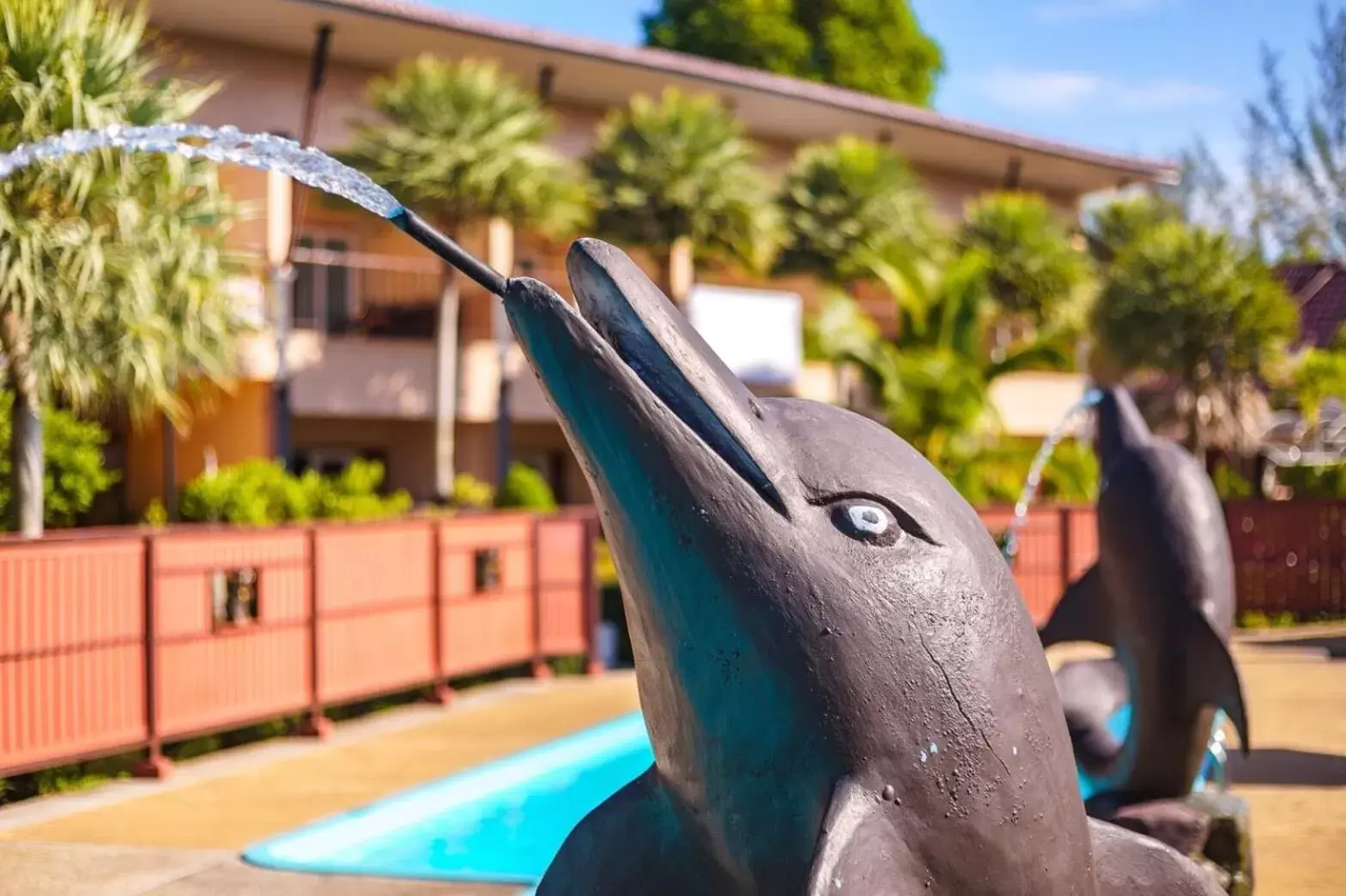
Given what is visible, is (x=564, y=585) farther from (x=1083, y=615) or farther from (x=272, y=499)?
(x=1083, y=615)

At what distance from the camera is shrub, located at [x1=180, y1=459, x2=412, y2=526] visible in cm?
1662

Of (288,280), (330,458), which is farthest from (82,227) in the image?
(330,458)

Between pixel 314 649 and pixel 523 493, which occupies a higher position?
pixel 523 493

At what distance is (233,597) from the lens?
11375mm

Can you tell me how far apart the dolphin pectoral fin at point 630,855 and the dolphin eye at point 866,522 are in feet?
2.52

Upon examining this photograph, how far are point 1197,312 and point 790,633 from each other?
75.2 ft

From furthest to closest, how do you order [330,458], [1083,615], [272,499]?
[330,458], [272,499], [1083,615]

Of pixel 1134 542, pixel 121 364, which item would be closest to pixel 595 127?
pixel 121 364

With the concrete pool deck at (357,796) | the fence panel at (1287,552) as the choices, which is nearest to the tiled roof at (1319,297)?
the fence panel at (1287,552)

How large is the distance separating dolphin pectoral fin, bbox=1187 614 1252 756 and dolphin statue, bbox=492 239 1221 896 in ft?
11.5

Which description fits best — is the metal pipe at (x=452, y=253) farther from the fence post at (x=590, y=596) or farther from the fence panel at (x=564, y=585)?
the fence post at (x=590, y=596)

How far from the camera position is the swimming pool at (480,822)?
26.6 ft

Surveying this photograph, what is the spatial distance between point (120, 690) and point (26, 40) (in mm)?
4887

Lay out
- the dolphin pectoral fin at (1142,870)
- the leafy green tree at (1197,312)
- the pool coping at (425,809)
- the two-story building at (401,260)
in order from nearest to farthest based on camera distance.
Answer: the dolphin pectoral fin at (1142,870), the pool coping at (425,809), the two-story building at (401,260), the leafy green tree at (1197,312)
